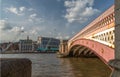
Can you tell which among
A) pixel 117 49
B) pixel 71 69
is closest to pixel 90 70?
pixel 71 69

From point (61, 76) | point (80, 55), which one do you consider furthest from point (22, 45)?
point (61, 76)

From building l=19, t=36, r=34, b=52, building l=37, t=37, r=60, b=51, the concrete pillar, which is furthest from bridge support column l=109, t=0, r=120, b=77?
building l=19, t=36, r=34, b=52

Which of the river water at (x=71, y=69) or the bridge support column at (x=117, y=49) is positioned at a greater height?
the bridge support column at (x=117, y=49)

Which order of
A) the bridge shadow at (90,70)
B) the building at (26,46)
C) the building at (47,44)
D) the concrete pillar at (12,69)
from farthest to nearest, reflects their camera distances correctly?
the building at (47,44) → the building at (26,46) → the bridge shadow at (90,70) → the concrete pillar at (12,69)

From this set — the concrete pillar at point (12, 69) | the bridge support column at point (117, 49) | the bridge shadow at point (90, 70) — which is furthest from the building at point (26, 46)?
the bridge support column at point (117, 49)

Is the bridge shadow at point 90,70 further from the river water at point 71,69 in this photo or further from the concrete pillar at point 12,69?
the concrete pillar at point 12,69

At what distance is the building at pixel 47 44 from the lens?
151812 millimetres

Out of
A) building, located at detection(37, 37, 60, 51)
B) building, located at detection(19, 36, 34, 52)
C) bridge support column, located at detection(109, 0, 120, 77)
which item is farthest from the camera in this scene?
building, located at detection(37, 37, 60, 51)

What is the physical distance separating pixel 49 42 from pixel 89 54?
9497 centimetres

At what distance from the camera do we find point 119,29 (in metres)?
4.23

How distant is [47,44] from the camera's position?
154 m

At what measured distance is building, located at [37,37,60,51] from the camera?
15181 cm

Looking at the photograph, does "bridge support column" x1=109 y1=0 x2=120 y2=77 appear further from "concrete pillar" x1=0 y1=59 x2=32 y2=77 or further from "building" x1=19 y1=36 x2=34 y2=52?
"building" x1=19 y1=36 x2=34 y2=52

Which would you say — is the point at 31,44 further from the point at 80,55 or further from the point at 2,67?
the point at 2,67
